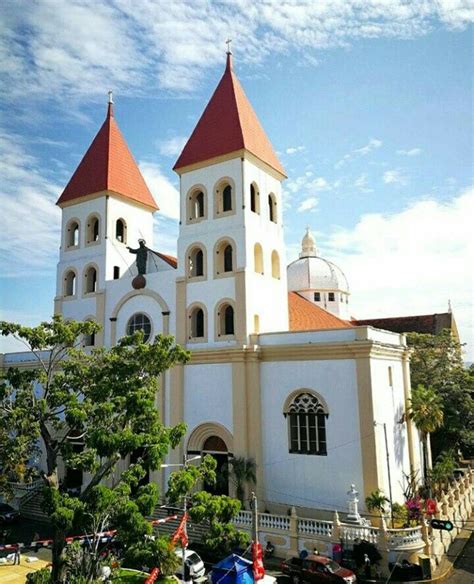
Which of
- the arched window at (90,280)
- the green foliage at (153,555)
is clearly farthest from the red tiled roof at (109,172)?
the green foliage at (153,555)

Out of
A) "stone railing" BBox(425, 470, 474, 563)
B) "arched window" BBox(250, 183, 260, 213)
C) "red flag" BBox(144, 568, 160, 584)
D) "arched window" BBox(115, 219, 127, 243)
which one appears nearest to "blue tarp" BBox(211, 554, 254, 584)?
"red flag" BBox(144, 568, 160, 584)

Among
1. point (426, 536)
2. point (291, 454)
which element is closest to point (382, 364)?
point (291, 454)

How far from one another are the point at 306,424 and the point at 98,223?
16693 millimetres

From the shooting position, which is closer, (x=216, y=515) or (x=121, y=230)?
(x=216, y=515)

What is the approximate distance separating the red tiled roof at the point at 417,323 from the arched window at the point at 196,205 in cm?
2204

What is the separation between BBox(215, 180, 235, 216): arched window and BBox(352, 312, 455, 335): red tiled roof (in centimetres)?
2222

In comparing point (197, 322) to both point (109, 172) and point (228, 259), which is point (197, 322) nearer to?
point (228, 259)

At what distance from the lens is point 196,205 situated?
26438 millimetres

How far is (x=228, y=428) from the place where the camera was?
2223 centimetres

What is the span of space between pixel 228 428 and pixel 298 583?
7.33 meters

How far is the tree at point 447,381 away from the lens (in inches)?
1164

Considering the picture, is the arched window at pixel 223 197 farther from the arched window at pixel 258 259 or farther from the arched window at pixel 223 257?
the arched window at pixel 258 259

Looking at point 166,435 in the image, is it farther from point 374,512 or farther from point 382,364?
point 382,364

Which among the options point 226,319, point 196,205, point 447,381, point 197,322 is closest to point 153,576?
point 226,319
